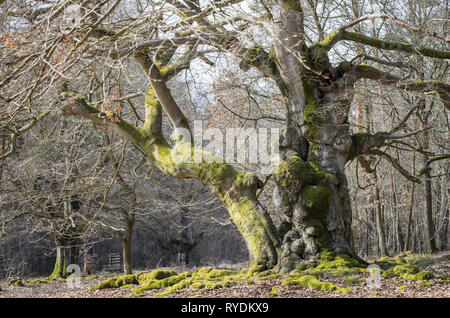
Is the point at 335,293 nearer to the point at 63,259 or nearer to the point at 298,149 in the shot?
the point at 298,149

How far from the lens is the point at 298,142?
8.11 m

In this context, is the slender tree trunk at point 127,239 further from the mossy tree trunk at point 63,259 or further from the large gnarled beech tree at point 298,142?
the mossy tree trunk at point 63,259

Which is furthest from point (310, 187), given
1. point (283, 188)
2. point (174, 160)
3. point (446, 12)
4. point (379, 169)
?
point (379, 169)

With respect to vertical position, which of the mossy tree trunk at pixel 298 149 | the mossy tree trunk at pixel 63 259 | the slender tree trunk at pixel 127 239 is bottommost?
the mossy tree trunk at pixel 63 259

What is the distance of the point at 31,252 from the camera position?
20.3 meters

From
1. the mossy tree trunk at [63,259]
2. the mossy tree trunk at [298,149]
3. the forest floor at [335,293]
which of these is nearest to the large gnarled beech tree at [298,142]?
the mossy tree trunk at [298,149]

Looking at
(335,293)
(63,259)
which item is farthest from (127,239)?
(335,293)

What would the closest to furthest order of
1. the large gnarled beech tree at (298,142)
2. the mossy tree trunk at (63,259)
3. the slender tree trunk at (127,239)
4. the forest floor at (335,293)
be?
the forest floor at (335,293) < the large gnarled beech tree at (298,142) < the slender tree trunk at (127,239) < the mossy tree trunk at (63,259)

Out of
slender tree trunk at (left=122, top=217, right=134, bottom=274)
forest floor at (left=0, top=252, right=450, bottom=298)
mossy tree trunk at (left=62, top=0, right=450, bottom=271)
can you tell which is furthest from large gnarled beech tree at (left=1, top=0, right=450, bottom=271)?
slender tree trunk at (left=122, top=217, right=134, bottom=274)

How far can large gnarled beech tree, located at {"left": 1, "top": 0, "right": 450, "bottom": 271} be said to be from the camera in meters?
7.21

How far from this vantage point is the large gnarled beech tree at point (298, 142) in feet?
23.7

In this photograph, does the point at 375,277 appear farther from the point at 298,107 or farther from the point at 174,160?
the point at 174,160

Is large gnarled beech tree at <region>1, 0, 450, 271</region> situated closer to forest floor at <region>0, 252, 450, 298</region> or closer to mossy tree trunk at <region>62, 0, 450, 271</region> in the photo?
mossy tree trunk at <region>62, 0, 450, 271</region>

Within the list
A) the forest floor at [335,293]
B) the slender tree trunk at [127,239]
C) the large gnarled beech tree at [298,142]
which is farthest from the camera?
the slender tree trunk at [127,239]
